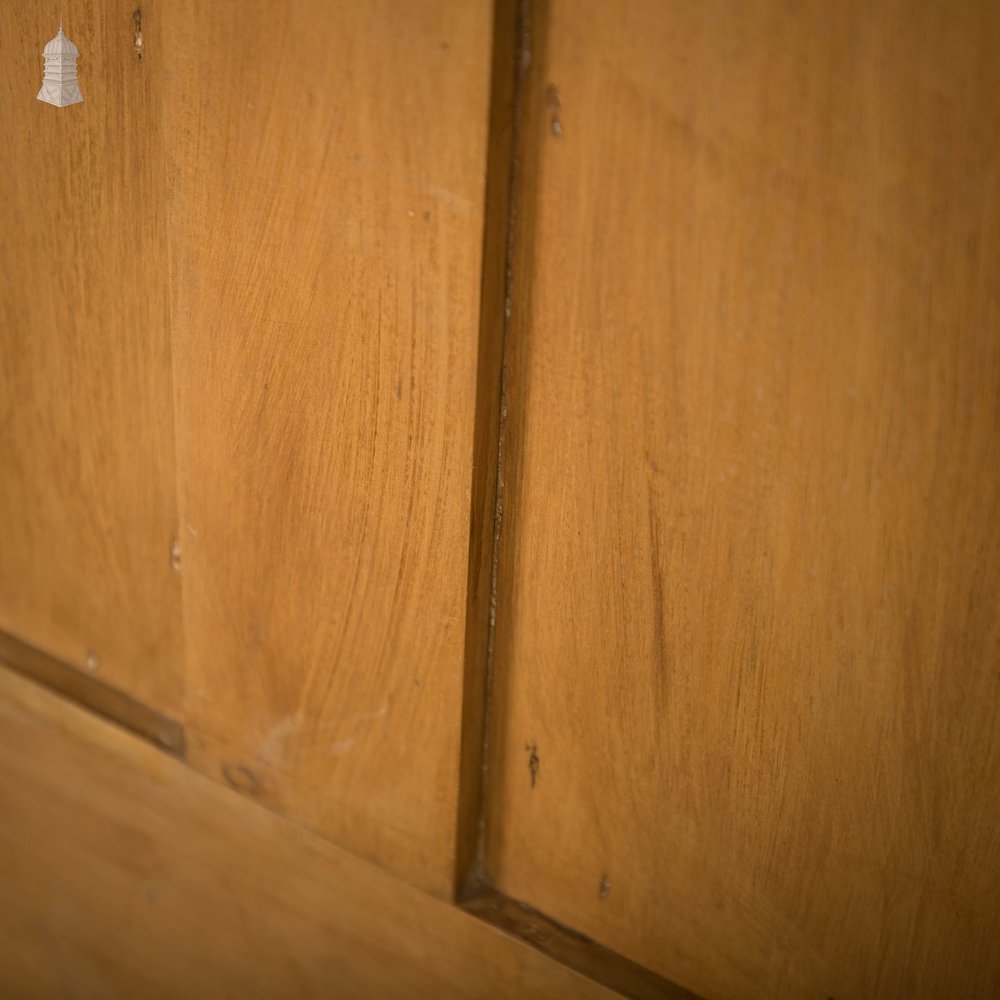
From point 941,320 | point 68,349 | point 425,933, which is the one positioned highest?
point 941,320

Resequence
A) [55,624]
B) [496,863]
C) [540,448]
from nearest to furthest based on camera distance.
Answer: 1. [540,448]
2. [496,863]
3. [55,624]

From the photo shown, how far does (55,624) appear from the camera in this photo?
86 centimetres

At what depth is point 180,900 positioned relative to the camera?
837mm

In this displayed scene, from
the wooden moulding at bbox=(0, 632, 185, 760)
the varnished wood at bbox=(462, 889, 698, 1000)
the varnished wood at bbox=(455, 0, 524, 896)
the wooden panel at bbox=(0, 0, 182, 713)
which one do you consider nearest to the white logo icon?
the wooden panel at bbox=(0, 0, 182, 713)

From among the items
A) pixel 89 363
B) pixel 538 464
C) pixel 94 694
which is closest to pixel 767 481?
pixel 538 464

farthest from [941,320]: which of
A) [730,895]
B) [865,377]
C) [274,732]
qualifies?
[274,732]

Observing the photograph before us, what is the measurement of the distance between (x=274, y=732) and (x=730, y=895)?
31 cm

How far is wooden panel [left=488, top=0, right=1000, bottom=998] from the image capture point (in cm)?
44

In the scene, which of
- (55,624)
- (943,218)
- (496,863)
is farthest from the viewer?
(55,624)

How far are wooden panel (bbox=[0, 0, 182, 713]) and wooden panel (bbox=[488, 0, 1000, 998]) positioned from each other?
266mm

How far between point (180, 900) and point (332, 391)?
46cm

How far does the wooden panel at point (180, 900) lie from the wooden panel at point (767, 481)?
0.15 m

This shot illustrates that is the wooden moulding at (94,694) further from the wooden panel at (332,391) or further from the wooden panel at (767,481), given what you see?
the wooden panel at (767,481)

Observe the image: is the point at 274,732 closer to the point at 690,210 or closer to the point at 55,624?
the point at 55,624
